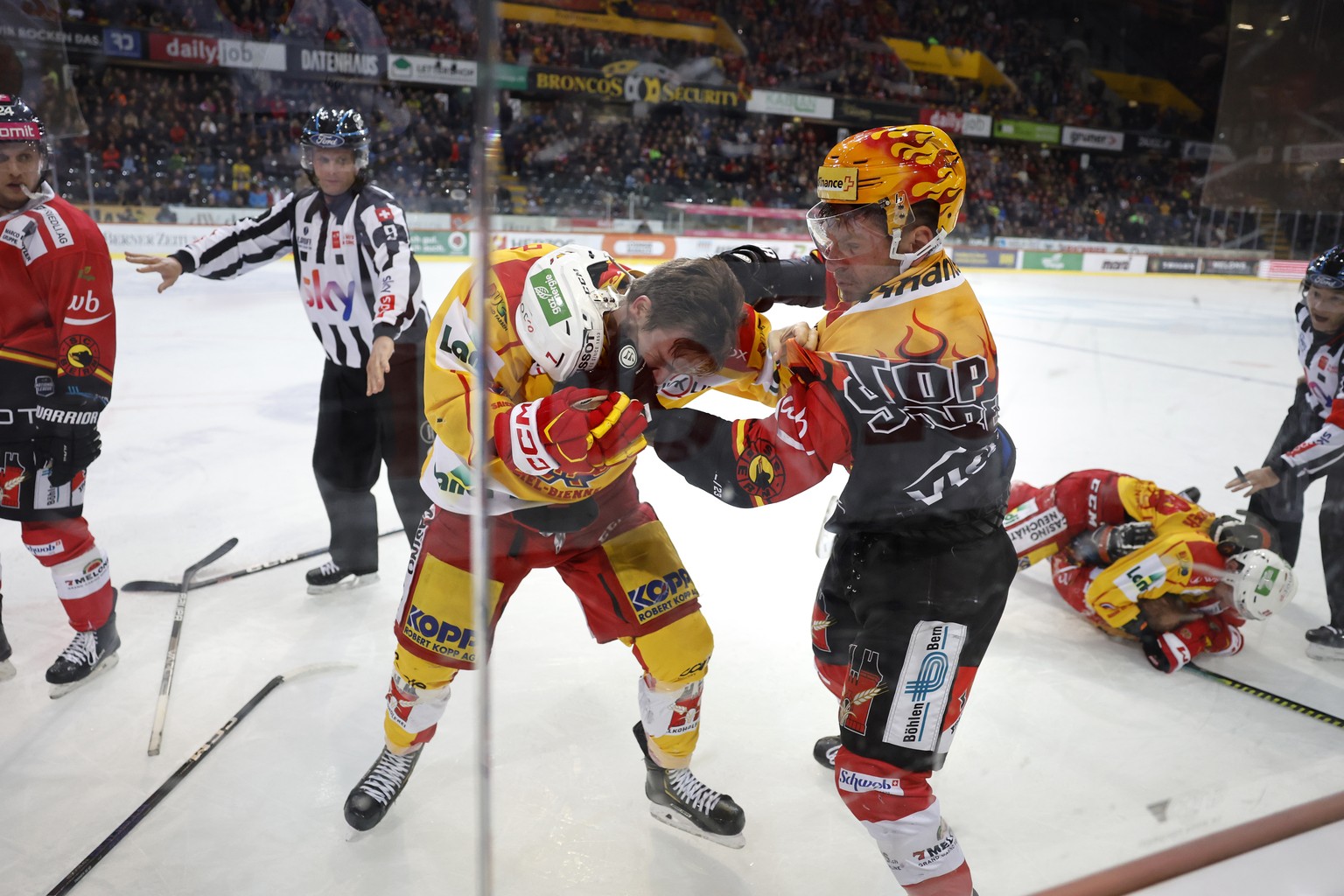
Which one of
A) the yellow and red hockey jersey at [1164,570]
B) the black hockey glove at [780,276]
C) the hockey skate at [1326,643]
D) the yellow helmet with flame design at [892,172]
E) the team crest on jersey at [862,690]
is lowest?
the hockey skate at [1326,643]

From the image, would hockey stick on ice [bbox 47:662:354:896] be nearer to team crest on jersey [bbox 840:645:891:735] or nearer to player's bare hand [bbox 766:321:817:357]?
team crest on jersey [bbox 840:645:891:735]

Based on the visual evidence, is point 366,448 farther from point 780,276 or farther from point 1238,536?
point 1238,536

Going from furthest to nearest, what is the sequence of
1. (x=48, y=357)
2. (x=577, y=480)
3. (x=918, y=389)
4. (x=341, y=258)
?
(x=341, y=258) → (x=48, y=357) → (x=577, y=480) → (x=918, y=389)

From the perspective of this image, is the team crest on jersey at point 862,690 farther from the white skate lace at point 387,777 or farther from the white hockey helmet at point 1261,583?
A: the white hockey helmet at point 1261,583

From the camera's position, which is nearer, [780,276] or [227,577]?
[780,276]

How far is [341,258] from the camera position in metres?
2.20

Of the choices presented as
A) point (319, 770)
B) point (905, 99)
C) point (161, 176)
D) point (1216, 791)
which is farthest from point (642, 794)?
point (161, 176)

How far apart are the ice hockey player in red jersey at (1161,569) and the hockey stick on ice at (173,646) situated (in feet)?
7.83

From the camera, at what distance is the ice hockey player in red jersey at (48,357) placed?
54.0 inches

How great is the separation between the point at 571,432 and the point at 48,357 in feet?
3.56

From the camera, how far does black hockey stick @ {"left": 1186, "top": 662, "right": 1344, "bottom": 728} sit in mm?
2039

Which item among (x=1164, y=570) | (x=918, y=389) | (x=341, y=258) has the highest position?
(x=341, y=258)

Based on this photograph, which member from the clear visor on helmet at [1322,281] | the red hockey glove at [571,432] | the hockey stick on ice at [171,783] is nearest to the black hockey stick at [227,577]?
the hockey stick on ice at [171,783]

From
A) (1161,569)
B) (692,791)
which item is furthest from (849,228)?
(1161,569)
